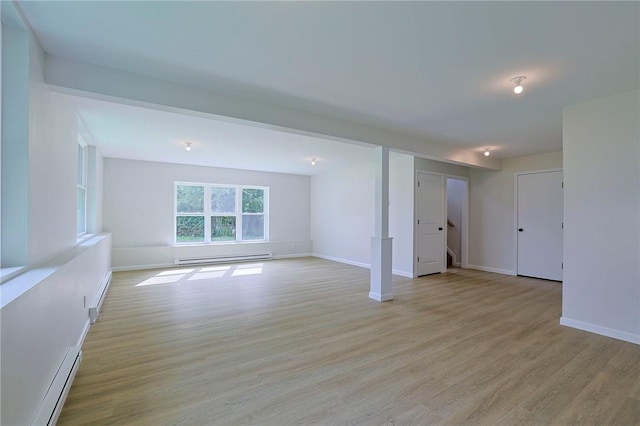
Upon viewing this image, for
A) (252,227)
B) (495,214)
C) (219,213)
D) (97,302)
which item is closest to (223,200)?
(219,213)

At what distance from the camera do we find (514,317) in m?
3.53

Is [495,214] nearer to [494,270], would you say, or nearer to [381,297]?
[494,270]

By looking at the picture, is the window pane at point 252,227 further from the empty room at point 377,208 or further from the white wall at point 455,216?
the white wall at point 455,216

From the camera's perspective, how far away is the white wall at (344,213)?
273 inches

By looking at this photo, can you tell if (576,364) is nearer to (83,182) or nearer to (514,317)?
(514,317)

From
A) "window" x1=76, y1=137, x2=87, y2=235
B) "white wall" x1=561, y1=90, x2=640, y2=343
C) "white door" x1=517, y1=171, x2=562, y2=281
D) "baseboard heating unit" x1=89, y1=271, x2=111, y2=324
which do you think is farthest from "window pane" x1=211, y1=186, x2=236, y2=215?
"white wall" x1=561, y1=90, x2=640, y2=343

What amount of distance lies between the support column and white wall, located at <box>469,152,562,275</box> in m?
3.37

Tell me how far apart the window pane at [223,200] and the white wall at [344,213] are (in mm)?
2324

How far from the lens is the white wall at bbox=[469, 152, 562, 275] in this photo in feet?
19.6

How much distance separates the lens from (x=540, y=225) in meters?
5.62

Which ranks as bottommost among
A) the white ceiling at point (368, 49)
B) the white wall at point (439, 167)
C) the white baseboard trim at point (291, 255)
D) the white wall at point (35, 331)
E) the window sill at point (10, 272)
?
the white baseboard trim at point (291, 255)

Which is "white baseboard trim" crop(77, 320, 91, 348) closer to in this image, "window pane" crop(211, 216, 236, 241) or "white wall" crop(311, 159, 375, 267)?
"window pane" crop(211, 216, 236, 241)

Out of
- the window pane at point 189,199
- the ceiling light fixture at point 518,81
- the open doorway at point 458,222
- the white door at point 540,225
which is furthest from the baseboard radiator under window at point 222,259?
the ceiling light fixture at point 518,81

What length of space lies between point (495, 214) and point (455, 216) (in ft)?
4.14
